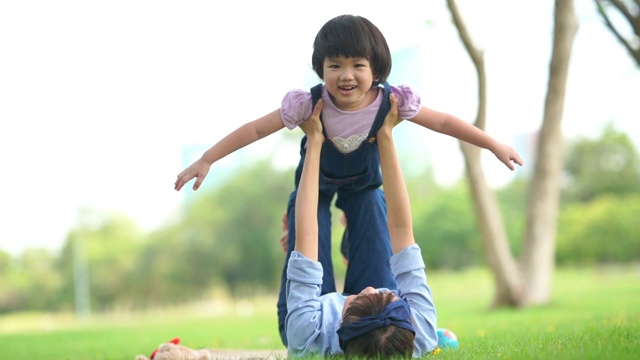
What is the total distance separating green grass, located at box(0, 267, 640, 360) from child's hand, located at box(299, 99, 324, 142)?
112cm

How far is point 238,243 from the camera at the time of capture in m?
26.0

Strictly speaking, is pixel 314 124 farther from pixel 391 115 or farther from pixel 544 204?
pixel 544 204

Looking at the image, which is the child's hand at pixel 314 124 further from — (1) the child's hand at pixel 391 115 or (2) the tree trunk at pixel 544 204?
(2) the tree trunk at pixel 544 204

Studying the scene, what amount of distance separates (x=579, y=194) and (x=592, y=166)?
1.16 metres

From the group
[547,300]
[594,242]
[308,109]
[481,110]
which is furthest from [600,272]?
[308,109]

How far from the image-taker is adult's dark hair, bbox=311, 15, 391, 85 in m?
3.46

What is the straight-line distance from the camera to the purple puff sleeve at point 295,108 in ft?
12.1

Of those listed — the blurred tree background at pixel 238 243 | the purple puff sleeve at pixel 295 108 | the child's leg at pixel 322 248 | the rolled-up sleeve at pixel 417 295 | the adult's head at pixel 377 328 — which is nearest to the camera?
the adult's head at pixel 377 328

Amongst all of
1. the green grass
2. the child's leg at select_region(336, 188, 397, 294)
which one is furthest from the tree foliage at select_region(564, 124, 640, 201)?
the child's leg at select_region(336, 188, 397, 294)

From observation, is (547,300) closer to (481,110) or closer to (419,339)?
(481,110)

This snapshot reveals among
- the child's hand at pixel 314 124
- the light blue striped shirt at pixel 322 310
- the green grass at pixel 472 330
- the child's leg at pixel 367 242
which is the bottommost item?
the green grass at pixel 472 330

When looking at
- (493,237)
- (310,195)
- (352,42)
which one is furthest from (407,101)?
(493,237)

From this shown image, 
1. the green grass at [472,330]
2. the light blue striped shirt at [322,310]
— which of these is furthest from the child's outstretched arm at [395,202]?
the green grass at [472,330]

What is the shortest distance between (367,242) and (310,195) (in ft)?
2.40
